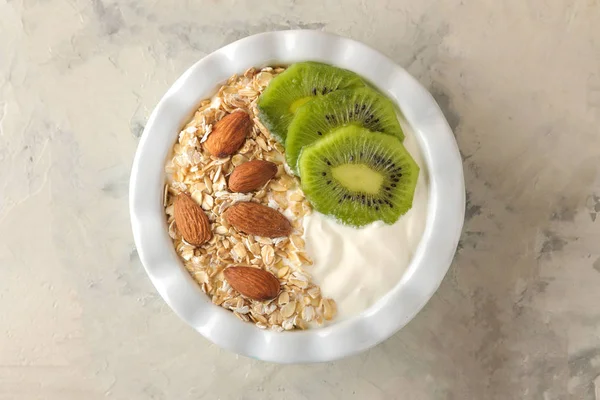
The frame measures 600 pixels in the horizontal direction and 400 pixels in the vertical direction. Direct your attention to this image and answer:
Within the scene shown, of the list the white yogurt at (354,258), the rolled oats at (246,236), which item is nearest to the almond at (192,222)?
the rolled oats at (246,236)

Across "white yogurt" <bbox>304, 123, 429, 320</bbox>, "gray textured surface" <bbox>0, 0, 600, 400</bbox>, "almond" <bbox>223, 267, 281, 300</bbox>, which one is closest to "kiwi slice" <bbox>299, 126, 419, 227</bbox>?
"white yogurt" <bbox>304, 123, 429, 320</bbox>

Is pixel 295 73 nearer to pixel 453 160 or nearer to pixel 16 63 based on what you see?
pixel 453 160

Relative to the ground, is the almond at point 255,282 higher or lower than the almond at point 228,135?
lower

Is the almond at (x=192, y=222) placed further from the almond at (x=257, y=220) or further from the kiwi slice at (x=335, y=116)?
the kiwi slice at (x=335, y=116)

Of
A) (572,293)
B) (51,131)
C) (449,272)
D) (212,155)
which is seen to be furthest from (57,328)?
(572,293)

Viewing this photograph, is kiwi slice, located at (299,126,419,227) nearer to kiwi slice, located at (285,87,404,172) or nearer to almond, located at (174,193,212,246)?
kiwi slice, located at (285,87,404,172)
